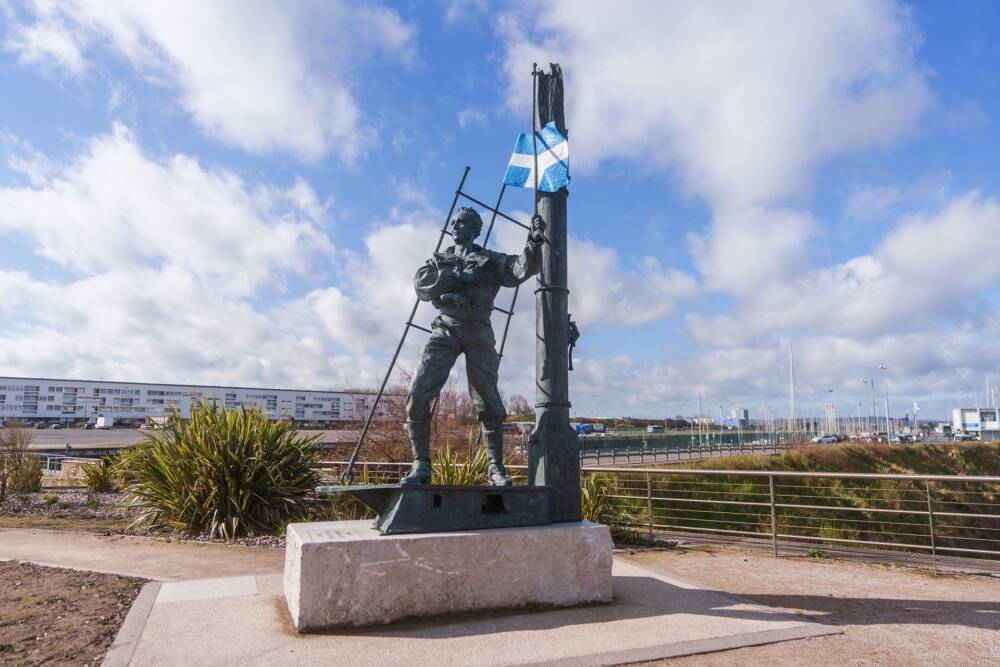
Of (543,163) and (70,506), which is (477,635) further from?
(70,506)

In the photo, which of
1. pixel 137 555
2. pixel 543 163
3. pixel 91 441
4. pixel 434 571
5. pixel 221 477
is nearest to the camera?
pixel 434 571

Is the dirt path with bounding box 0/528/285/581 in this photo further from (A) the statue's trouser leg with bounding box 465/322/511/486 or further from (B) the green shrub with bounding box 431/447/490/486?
(A) the statue's trouser leg with bounding box 465/322/511/486

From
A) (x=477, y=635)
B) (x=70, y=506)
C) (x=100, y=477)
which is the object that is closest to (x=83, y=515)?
(x=70, y=506)

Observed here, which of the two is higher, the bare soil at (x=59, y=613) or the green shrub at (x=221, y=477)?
the green shrub at (x=221, y=477)

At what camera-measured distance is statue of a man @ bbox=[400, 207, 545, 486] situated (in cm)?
487

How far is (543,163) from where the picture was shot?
5.60 metres

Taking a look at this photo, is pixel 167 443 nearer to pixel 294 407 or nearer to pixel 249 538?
pixel 249 538

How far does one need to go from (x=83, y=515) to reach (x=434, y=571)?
8.28m

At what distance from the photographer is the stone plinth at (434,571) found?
3.97 m

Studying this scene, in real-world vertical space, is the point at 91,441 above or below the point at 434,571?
above

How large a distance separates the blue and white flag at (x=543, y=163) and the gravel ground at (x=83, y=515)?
16.7 feet

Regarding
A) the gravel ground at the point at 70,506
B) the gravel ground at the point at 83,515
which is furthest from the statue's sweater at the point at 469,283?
the gravel ground at the point at 70,506

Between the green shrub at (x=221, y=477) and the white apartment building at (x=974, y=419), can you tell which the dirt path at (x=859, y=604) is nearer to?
the green shrub at (x=221, y=477)

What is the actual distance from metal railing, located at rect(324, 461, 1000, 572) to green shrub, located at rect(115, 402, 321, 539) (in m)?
1.15
